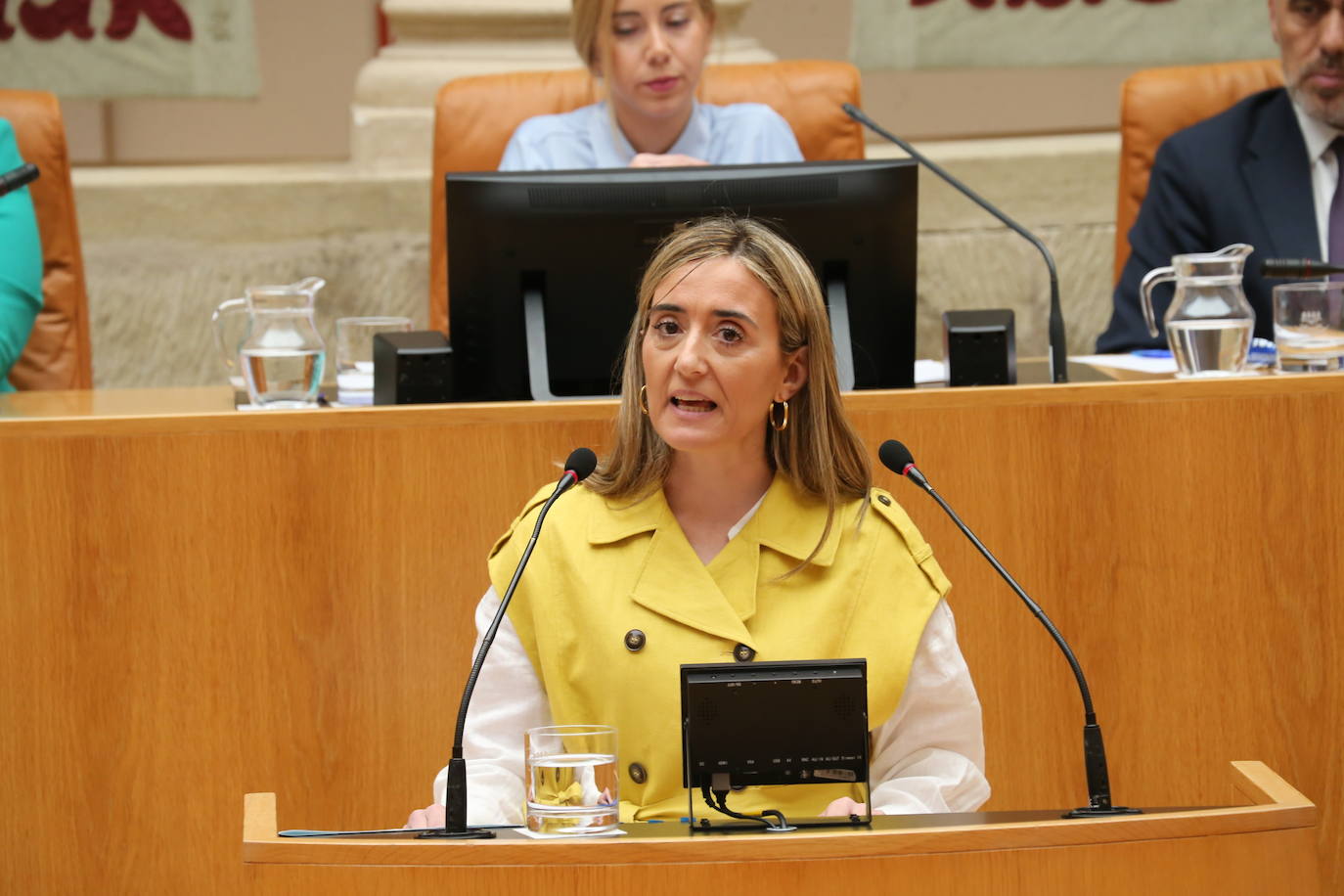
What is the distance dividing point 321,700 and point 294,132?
3.61m

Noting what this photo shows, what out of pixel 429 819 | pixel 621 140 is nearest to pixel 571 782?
pixel 429 819

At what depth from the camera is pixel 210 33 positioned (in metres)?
4.30

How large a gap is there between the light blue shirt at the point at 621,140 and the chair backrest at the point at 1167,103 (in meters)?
0.63

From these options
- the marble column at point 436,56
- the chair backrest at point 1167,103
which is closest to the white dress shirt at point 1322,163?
the chair backrest at point 1167,103

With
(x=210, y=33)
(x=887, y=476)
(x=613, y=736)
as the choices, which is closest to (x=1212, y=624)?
(x=887, y=476)

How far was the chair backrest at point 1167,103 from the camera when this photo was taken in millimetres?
3281

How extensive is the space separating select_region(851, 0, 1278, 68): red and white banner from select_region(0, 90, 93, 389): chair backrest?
1985mm

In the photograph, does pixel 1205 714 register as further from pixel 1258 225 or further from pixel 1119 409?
pixel 1258 225

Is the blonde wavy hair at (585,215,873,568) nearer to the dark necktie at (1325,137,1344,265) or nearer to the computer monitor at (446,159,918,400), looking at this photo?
the computer monitor at (446,159,918,400)

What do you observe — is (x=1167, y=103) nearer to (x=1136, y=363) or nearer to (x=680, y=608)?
(x=1136, y=363)

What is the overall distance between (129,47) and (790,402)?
2.95m

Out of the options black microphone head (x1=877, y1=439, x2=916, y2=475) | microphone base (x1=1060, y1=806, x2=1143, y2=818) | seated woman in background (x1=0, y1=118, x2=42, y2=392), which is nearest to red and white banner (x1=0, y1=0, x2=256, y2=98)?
seated woman in background (x1=0, y1=118, x2=42, y2=392)

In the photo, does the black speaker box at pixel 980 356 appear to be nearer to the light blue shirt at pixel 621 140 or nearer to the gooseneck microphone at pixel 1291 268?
the gooseneck microphone at pixel 1291 268

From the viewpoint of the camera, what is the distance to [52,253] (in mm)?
3207
